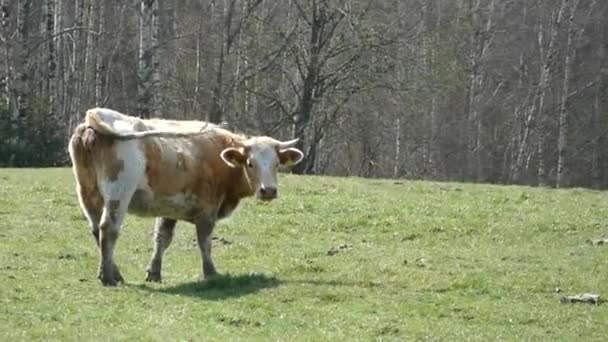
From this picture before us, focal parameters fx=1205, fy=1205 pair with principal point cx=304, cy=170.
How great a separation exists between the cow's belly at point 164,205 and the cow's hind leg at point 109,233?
0.39m

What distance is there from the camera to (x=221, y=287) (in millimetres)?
13398

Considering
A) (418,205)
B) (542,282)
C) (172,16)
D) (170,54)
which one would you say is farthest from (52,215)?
(172,16)

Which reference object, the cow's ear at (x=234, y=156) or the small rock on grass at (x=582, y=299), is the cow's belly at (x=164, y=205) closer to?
the cow's ear at (x=234, y=156)

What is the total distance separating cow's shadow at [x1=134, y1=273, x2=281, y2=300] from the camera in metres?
13.0

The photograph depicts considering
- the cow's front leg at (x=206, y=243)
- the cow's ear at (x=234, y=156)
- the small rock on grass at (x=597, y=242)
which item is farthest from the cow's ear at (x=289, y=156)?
the small rock on grass at (x=597, y=242)

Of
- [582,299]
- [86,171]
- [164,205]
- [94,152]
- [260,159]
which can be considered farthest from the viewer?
[260,159]

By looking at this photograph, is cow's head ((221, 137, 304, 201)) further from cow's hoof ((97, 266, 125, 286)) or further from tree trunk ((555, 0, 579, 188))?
tree trunk ((555, 0, 579, 188))

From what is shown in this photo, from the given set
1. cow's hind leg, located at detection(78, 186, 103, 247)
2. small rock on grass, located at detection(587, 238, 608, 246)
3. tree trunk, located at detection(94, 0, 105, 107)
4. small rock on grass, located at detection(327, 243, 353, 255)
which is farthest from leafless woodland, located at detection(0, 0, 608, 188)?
cow's hind leg, located at detection(78, 186, 103, 247)

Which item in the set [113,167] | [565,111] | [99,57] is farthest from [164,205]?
[565,111]

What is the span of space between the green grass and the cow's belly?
797mm

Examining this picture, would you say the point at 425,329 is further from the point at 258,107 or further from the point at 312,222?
the point at 258,107

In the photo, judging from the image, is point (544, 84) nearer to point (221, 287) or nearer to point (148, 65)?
point (148, 65)

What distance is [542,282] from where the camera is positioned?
1414 cm

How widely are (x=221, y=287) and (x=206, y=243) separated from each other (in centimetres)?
116
